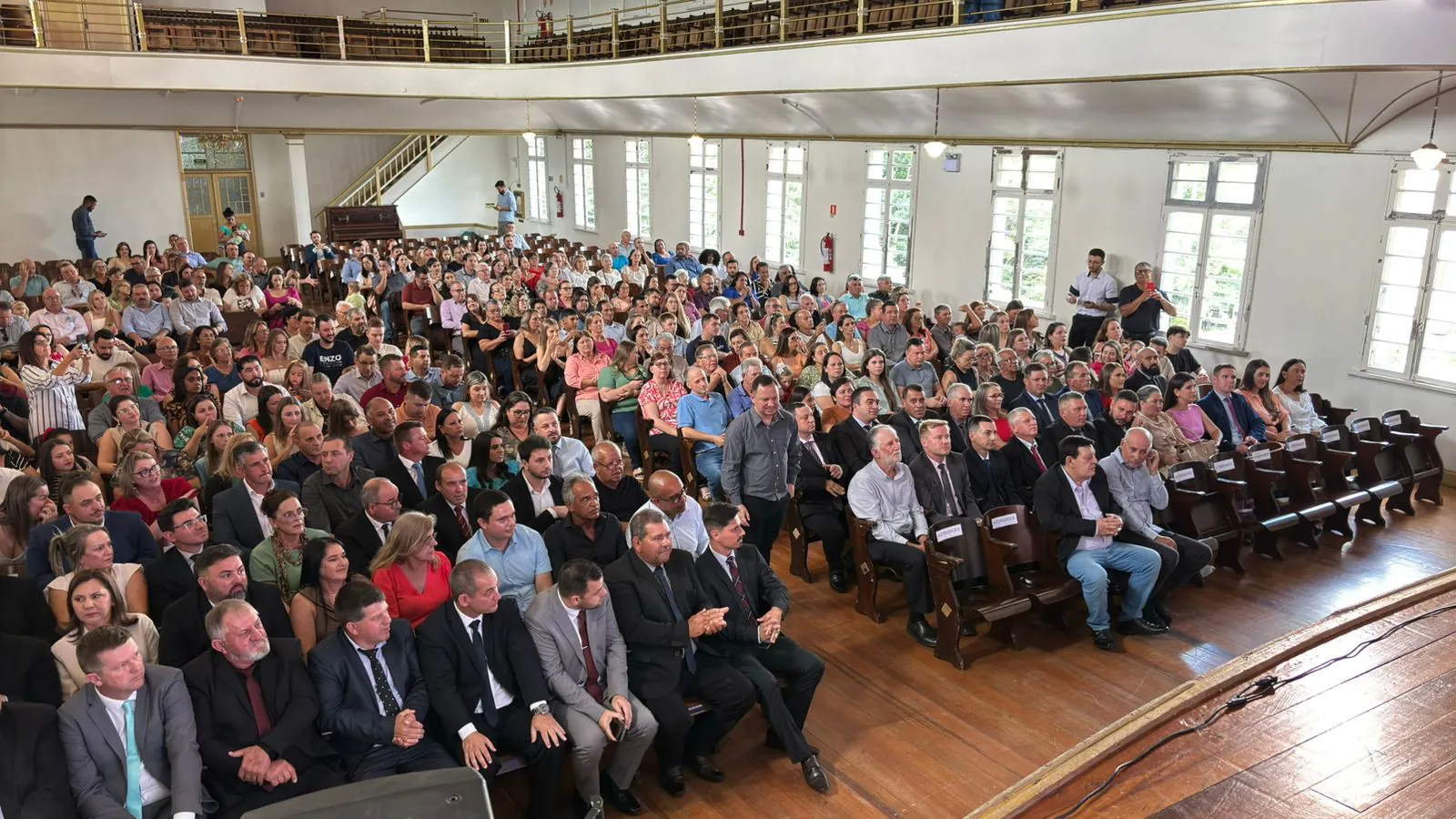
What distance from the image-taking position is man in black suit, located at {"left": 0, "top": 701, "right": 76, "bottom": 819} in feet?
10.6

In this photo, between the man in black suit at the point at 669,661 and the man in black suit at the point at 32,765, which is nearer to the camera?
the man in black suit at the point at 32,765

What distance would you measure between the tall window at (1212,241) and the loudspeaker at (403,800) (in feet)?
30.8

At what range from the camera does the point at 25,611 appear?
13.1ft

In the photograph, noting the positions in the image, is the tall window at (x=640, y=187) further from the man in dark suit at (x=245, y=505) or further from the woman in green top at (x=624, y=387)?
the man in dark suit at (x=245, y=505)

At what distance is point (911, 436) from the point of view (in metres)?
6.62

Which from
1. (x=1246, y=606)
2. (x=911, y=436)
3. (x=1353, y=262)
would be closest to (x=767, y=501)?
(x=911, y=436)

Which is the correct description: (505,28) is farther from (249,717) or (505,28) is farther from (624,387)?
(249,717)

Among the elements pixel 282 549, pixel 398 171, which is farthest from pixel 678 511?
pixel 398 171

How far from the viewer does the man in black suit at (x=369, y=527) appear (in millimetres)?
4699

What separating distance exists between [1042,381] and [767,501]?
2.35m

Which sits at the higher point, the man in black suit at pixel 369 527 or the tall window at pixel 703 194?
the tall window at pixel 703 194

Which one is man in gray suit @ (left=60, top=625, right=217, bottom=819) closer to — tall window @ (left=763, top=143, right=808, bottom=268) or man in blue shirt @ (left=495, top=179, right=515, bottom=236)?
tall window @ (left=763, top=143, right=808, bottom=268)

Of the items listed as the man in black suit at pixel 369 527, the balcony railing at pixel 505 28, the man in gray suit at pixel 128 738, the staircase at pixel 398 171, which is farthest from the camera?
the staircase at pixel 398 171

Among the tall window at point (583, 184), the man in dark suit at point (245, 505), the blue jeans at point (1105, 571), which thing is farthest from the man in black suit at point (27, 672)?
the tall window at point (583, 184)
